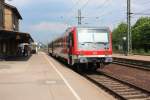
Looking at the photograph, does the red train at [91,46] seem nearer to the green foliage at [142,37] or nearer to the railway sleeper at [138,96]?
the railway sleeper at [138,96]

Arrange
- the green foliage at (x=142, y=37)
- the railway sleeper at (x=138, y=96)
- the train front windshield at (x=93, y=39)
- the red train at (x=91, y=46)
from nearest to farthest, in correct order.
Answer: the railway sleeper at (x=138, y=96)
the red train at (x=91, y=46)
the train front windshield at (x=93, y=39)
the green foliage at (x=142, y=37)

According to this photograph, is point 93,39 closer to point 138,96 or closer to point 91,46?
point 91,46

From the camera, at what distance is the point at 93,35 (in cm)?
2391

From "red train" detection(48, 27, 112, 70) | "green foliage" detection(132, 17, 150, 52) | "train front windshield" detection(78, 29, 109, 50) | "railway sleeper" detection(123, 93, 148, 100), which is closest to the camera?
"railway sleeper" detection(123, 93, 148, 100)

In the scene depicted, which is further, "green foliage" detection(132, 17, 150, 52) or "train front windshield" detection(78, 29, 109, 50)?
"green foliage" detection(132, 17, 150, 52)

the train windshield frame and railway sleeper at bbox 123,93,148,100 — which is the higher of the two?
the train windshield frame

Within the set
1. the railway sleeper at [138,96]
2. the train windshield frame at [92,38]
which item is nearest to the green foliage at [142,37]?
the train windshield frame at [92,38]

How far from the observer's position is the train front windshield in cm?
2358

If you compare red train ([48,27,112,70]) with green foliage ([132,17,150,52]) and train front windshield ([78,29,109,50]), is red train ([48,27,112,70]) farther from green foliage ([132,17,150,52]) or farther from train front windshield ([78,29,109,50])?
green foliage ([132,17,150,52])

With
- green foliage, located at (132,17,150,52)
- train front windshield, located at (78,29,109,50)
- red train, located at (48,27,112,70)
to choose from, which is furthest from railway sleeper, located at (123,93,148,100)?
green foliage, located at (132,17,150,52)

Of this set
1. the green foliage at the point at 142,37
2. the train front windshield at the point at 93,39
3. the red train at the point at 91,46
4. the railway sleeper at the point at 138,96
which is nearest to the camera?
the railway sleeper at the point at 138,96

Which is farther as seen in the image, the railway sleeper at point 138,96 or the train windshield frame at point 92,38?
the train windshield frame at point 92,38

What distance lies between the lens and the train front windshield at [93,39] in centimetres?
2358

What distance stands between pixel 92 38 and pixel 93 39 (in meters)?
0.09
